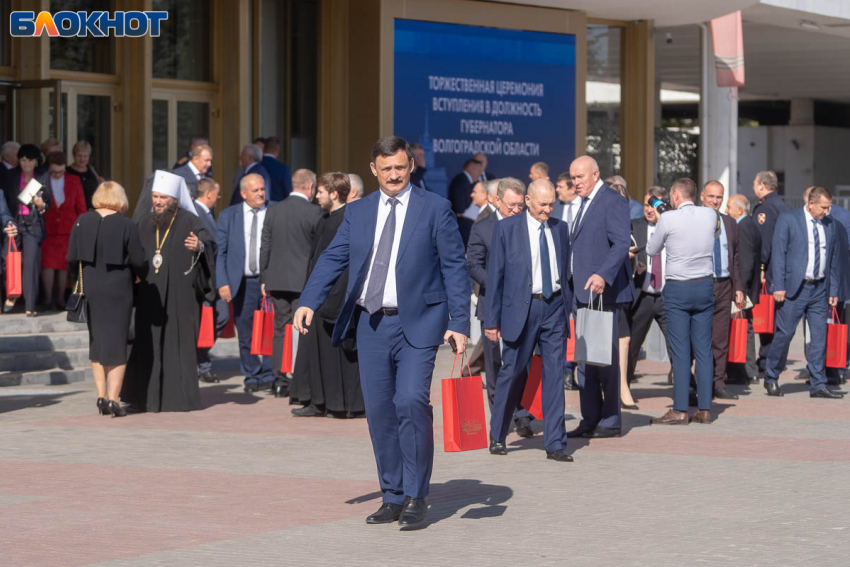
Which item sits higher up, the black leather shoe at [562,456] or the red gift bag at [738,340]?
the red gift bag at [738,340]

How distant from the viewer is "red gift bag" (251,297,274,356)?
11.9 m

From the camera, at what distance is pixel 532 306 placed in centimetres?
902

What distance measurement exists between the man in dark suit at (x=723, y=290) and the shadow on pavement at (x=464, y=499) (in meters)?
4.70

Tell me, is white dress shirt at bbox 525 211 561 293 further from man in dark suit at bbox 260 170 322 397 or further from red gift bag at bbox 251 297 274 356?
red gift bag at bbox 251 297 274 356

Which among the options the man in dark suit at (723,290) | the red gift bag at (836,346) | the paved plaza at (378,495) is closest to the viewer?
the paved plaza at (378,495)

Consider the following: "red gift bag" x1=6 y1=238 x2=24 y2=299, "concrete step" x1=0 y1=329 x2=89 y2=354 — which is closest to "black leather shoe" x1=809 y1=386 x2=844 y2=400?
"concrete step" x1=0 y1=329 x2=89 y2=354

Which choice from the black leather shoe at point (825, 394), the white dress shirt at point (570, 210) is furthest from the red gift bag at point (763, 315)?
the white dress shirt at point (570, 210)

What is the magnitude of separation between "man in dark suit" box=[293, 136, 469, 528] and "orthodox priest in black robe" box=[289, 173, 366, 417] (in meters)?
3.76

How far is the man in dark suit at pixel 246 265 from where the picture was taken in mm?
12484

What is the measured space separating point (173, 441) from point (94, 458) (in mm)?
885

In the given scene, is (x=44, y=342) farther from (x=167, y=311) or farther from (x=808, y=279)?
(x=808, y=279)

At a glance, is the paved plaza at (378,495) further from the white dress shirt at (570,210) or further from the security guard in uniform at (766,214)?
the security guard in uniform at (766,214)

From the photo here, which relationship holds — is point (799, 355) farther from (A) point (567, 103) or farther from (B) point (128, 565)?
(B) point (128, 565)

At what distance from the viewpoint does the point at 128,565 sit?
5.85 metres
